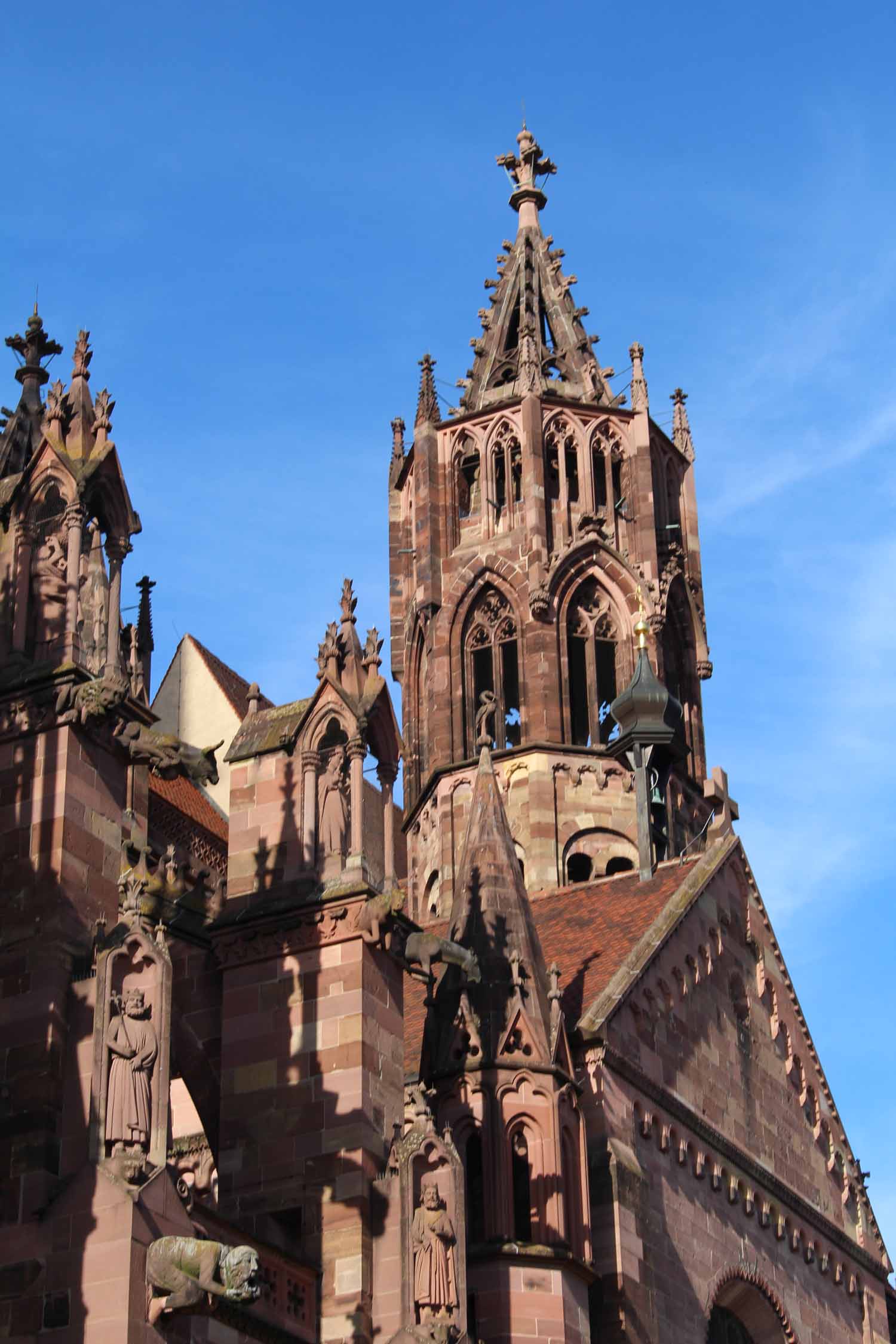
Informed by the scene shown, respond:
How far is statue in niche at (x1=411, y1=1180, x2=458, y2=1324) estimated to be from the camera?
21.5 meters

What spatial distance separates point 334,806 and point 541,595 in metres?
18.2

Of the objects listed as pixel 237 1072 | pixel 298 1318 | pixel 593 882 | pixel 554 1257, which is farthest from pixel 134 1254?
pixel 593 882

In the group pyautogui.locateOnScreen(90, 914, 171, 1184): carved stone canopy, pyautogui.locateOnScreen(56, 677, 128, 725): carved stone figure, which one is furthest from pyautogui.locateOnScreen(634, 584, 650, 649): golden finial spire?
pyautogui.locateOnScreen(90, 914, 171, 1184): carved stone canopy

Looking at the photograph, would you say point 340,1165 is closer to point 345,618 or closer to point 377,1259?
point 377,1259

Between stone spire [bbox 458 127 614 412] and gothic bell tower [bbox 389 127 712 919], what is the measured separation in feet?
0.19

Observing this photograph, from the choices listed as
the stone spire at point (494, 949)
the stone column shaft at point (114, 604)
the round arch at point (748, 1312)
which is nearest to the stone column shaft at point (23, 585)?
the stone column shaft at point (114, 604)

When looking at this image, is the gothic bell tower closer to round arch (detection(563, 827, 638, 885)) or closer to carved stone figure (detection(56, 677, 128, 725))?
round arch (detection(563, 827, 638, 885))

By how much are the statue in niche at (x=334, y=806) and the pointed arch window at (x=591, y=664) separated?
16.7 meters

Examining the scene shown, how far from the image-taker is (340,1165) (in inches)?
881

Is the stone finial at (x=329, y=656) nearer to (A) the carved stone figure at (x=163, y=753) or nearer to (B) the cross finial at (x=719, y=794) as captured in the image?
(A) the carved stone figure at (x=163, y=753)

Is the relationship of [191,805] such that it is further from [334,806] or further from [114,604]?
[114,604]

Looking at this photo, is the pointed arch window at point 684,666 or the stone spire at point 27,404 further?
the pointed arch window at point 684,666

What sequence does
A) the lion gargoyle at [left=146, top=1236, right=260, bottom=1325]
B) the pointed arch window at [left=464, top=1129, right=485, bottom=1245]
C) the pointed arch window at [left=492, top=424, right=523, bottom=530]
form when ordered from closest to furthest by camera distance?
the lion gargoyle at [left=146, top=1236, right=260, bottom=1325] → the pointed arch window at [left=464, top=1129, right=485, bottom=1245] → the pointed arch window at [left=492, top=424, right=523, bottom=530]

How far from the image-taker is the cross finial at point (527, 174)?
162ft
